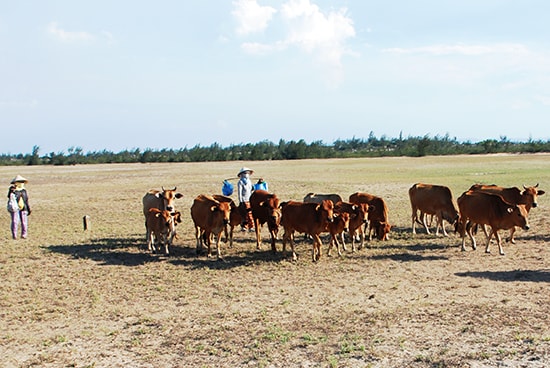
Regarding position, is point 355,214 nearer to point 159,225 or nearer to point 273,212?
point 273,212

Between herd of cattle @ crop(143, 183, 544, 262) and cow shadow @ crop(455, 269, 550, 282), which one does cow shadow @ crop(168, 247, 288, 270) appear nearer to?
herd of cattle @ crop(143, 183, 544, 262)

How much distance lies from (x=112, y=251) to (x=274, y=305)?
6.99 meters

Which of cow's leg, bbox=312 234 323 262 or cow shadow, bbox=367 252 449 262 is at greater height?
cow's leg, bbox=312 234 323 262

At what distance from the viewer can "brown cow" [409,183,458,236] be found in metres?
16.7

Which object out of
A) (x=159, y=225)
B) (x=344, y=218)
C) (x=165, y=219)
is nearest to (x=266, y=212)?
(x=344, y=218)

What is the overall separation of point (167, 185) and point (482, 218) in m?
27.3

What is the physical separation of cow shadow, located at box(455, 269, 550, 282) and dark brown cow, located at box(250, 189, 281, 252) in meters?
4.89

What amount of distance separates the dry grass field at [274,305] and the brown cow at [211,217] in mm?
605

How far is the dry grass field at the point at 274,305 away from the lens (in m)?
7.63

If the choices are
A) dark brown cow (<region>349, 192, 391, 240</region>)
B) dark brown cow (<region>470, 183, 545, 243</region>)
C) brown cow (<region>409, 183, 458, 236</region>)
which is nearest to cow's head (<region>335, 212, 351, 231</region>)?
dark brown cow (<region>349, 192, 391, 240</region>)

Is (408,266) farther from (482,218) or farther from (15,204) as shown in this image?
(15,204)

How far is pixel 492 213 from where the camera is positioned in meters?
14.1

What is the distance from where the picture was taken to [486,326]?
27.6 feet

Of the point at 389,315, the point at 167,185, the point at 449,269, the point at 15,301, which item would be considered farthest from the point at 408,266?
the point at 167,185
